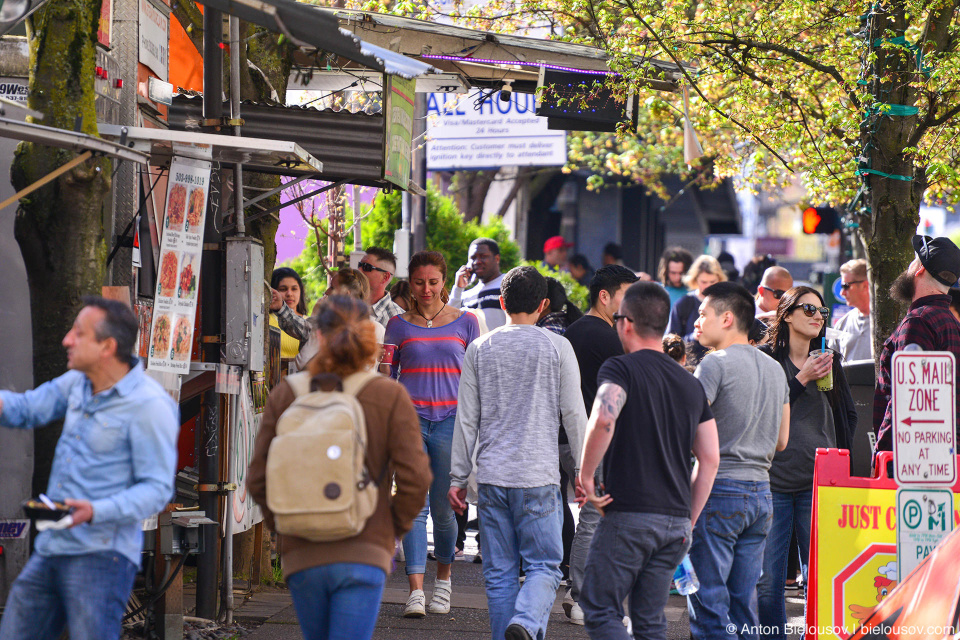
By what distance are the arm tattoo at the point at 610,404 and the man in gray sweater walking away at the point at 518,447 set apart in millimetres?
928

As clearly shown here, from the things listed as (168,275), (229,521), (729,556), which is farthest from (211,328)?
(729,556)

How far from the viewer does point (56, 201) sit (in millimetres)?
5488

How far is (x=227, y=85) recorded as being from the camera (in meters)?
7.81

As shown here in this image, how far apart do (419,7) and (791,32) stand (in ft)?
12.9

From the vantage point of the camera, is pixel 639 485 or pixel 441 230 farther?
pixel 441 230

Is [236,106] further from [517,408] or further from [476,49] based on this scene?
[517,408]

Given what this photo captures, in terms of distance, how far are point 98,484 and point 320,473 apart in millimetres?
813

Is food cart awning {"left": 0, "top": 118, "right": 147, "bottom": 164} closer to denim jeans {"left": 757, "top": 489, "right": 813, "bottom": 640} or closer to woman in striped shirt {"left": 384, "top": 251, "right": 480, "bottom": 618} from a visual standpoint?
woman in striped shirt {"left": 384, "top": 251, "right": 480, "bottom": 618}

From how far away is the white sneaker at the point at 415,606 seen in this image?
22.6ft

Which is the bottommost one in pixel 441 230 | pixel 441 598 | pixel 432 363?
pixel 441 598

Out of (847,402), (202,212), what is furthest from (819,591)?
(202,212)

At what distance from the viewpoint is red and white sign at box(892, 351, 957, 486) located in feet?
16.8

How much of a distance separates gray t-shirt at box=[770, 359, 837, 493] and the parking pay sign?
2.37 feet

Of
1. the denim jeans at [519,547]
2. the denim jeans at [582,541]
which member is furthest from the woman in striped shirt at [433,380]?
the denim jeans at [519,547]
